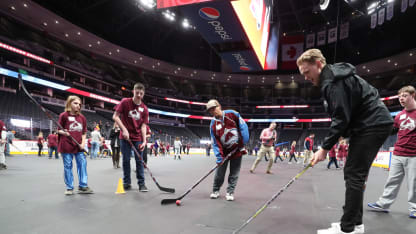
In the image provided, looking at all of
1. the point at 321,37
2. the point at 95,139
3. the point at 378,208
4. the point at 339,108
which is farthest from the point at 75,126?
the point at 321,37

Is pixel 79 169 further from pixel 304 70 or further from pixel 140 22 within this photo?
pixel 140 22

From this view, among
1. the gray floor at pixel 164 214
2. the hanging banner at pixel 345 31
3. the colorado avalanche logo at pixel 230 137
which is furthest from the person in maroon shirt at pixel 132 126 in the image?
the hanging banner at pixel 345 31

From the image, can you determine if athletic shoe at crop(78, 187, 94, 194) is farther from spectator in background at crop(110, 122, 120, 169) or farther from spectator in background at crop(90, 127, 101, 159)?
spectator in background at crop(90, 127, 101, 159)

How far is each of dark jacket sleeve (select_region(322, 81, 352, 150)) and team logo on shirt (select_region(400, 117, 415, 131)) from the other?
2068mm

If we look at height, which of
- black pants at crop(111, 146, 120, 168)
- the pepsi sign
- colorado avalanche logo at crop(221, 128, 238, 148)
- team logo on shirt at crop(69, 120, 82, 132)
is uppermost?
the pepsi sign

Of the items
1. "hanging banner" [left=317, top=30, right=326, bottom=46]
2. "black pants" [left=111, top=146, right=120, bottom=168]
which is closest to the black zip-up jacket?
"black pants" [left=111, top=146, right=120, bottom=168]

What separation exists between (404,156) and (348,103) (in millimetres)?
2123

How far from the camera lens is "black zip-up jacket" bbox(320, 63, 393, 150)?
187 cm

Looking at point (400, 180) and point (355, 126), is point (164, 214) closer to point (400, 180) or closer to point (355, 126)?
point (355, 126)

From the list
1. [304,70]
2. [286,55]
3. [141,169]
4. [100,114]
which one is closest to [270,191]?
[141,169]

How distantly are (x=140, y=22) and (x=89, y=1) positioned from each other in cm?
716

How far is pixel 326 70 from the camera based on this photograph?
206 centimetres

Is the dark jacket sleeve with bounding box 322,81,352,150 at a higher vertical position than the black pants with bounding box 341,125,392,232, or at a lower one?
higher

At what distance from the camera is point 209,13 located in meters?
5.67
